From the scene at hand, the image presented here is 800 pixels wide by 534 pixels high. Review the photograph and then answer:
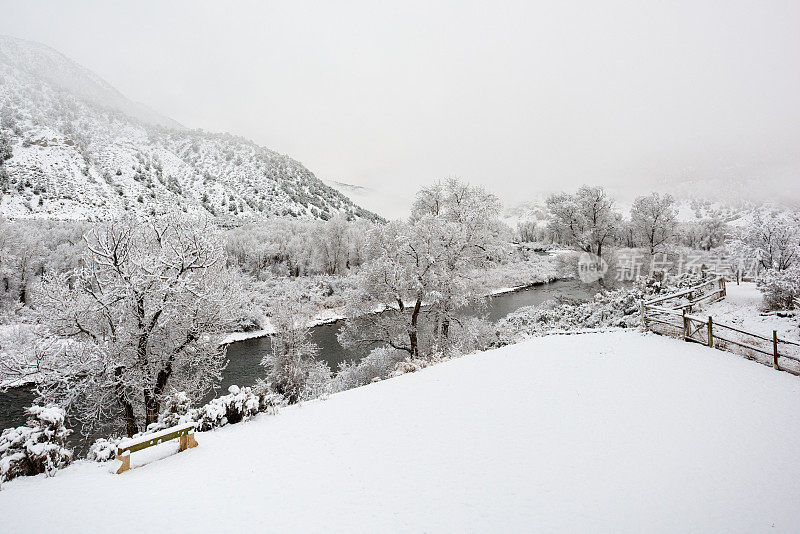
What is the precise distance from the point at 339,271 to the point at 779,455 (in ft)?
164

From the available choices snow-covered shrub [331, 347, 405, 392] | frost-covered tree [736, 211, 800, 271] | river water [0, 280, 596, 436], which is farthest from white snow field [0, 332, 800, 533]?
frost-covered tree [736, 211, 800, 271]

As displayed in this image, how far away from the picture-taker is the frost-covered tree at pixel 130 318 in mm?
9367

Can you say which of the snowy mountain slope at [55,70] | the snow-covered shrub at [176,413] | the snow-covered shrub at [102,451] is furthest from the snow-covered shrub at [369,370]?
the snowy mountain slope at [55,70]

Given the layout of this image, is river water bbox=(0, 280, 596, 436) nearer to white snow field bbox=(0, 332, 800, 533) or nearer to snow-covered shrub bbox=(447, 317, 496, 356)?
snow-covered shrub bbox=(447, 317, 496, 356)

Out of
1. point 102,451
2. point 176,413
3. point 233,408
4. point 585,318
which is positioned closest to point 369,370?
point 233,408

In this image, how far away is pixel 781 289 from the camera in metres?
13.9

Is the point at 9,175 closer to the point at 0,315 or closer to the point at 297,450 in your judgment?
the point at 0,315

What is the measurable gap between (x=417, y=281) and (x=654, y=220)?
27050 mm

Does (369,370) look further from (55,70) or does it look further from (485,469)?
(55,70)

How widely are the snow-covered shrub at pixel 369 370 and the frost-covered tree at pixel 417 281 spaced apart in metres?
0.66

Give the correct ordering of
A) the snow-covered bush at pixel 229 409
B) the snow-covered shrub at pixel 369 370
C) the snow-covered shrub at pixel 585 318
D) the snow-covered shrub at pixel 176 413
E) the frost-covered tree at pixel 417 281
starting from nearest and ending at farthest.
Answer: the snow-covered shrub at pixel 176 413 → the snow-covered bush at pixel 229 409 → the snow-covered shrub at pixel 369 370 → the frost-covered tree at pixel 417 281 → the snow-covered shrub at pixel 585 318

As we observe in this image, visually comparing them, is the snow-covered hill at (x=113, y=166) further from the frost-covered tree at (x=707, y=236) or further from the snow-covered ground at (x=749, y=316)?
the frost-covered tree at (x=707, y=236)

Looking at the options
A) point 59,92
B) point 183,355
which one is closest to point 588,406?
point 183,355

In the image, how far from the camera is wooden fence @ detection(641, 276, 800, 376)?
984 centimetres
